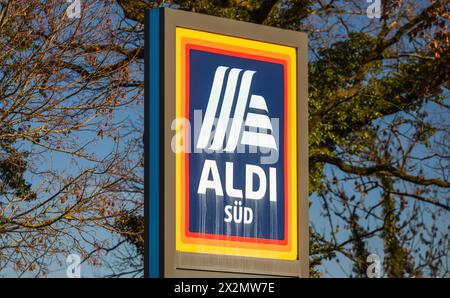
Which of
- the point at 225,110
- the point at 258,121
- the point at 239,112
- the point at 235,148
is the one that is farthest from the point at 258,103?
the point at 235,148

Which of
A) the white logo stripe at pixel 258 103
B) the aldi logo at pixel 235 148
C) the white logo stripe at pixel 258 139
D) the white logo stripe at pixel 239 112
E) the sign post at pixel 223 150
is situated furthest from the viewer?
the white logo stripe at pixel 258 103

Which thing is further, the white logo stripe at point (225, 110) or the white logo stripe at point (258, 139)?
the white logo stripe at point (258, 139)

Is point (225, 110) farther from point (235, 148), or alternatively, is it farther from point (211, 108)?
point (235, 148)

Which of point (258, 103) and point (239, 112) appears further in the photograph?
point (258, 103)

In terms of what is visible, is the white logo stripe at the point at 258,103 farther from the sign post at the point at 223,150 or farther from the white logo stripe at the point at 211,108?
the white logo stripe at the point at 211,108

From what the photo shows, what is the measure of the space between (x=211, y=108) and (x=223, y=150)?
14.8 inches

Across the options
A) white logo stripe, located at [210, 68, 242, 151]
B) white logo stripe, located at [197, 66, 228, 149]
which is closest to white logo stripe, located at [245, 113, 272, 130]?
white logo stripe, located at [210, 68, 242, 151]

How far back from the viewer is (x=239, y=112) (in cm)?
865

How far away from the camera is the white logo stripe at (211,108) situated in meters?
8.38

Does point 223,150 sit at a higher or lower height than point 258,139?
lower

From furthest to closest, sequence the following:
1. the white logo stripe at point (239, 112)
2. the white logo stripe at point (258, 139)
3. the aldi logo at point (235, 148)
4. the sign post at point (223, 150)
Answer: the white logo stripe at point (258, 139) → the white logo stripe at point (239, 112) → the aldi logo at point (235, 148) → the sign post at point (223, 150)

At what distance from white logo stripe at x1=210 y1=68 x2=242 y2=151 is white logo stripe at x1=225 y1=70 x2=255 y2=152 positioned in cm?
7

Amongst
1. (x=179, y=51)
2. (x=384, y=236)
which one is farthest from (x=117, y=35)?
(x=179, y=51)

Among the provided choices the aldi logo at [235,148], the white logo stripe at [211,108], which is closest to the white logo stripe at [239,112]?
the aldi logo at [235,148]
